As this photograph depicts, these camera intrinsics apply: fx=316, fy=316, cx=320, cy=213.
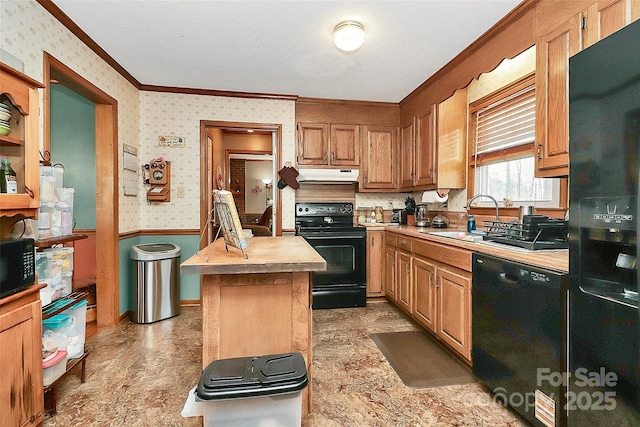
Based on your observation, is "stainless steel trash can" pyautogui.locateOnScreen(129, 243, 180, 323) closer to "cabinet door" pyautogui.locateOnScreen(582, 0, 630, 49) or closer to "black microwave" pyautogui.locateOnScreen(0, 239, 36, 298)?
"black microwave" pyautogui.locateOnScreen(0, 239, 36, 298)

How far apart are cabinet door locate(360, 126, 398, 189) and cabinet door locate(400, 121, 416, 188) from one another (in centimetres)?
9

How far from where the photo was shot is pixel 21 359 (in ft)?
4.62

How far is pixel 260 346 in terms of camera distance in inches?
63.1

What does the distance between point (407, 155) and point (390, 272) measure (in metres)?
1.47

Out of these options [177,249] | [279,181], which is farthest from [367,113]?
[177,249]

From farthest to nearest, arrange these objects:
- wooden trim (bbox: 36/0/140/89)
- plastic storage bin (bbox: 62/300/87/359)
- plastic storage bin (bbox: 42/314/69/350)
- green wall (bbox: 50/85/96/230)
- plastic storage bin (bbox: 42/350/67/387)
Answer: green wall (bbox: 50/85/96/230) < wooden trim (bbox: 36/0/140/89) < plastic storage bin (bbox: 62/300/87/359) < plastic storage bin (bbox: 42/314/69/350) < plastic storage bin (bbox: 42/350/67/387)

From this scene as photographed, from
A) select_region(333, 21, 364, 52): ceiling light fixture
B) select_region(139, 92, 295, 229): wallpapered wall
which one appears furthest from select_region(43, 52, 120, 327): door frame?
select_region(333, 21, 364, 52): ceiling light fixture

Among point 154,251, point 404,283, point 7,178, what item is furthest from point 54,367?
point 404,283

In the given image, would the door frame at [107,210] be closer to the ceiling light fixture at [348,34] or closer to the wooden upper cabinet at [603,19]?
the ceiling light fixture at [348,34]

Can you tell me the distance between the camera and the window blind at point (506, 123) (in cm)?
255

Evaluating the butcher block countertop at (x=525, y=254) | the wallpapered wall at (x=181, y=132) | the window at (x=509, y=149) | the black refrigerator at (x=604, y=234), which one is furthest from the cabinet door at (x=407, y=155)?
the black refrigerator at (x=604, y=234)

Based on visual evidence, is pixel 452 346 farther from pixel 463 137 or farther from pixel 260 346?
pixel 463 137

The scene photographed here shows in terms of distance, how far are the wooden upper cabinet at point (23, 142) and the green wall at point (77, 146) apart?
6.25 feet

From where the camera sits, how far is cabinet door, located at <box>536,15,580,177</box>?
1713 mm
